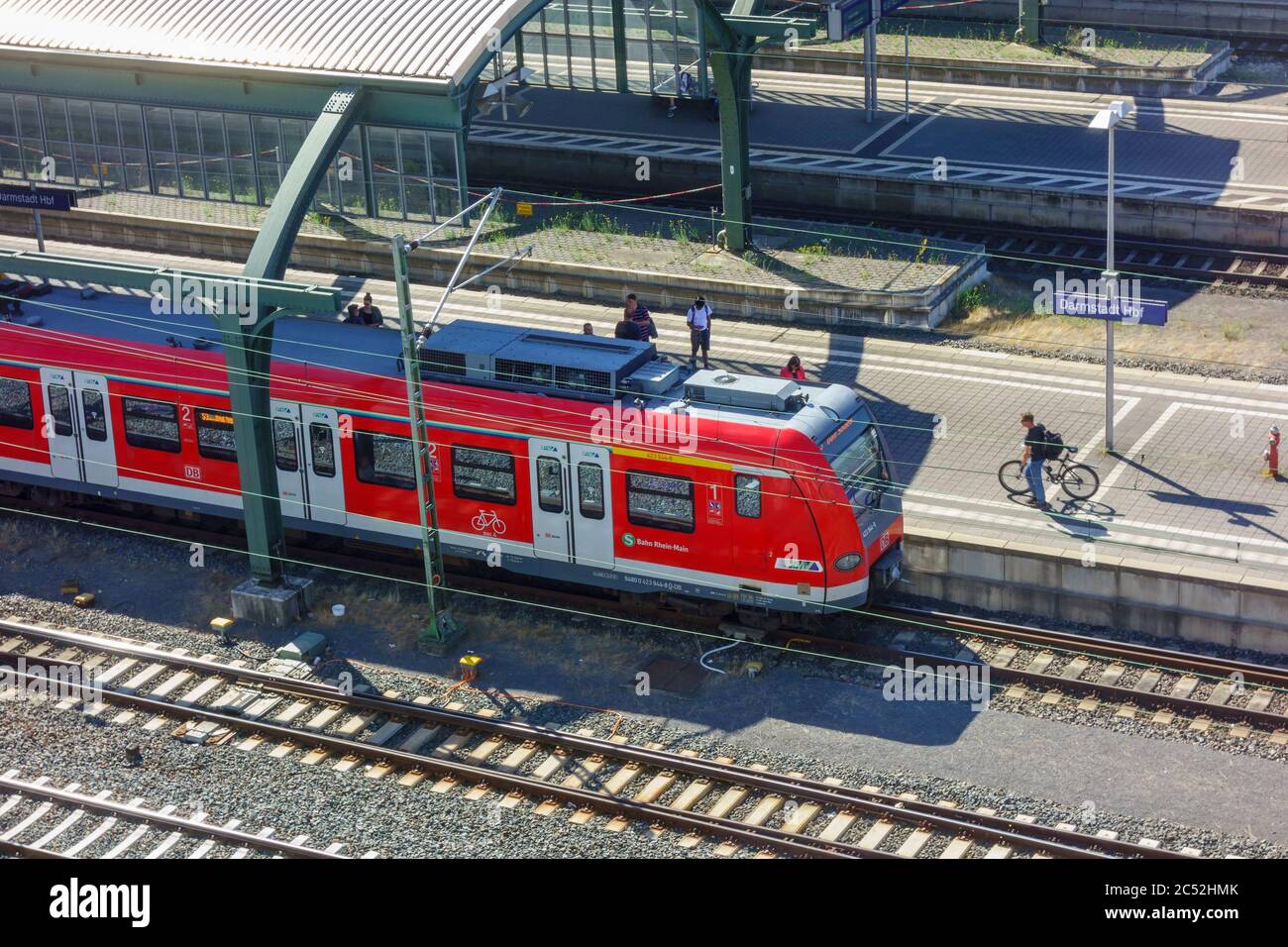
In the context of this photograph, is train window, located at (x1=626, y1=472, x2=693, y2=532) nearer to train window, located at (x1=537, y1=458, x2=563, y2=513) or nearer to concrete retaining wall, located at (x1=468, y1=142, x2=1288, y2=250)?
train window, located at (x1=537, y1=458, x2=563, y2=513)

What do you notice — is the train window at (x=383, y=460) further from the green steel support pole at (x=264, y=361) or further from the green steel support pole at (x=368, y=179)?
the green steel support pole at (x=368, y=179)

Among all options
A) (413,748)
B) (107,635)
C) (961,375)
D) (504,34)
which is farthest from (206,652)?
(961,375)

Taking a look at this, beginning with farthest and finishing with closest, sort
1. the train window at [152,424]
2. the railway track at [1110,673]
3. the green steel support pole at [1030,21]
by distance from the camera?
the green steel support pole at [1030,21] → the train window at [152,424] → the railway track at [1110,673]

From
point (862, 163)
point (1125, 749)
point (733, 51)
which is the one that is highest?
point (733, 51)

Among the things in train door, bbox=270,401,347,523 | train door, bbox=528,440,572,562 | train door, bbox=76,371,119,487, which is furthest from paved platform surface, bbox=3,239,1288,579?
train door, bbox=76,371,119,487

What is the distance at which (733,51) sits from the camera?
35.5 metres

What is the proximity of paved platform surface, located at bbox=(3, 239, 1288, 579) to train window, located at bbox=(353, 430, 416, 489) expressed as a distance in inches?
302

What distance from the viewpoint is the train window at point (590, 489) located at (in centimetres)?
2516

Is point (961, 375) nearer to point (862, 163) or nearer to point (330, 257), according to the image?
point (862, 163)

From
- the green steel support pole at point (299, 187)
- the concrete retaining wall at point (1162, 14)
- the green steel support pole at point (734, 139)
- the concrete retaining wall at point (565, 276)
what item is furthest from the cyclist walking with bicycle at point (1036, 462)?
the concrete retaining wall at point (1162, 14)

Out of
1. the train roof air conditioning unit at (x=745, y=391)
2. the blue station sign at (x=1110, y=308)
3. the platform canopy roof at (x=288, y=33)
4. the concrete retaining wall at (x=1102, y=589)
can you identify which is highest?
the platform canopy roof at (x=288, y=33)

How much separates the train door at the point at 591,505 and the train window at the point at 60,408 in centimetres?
922

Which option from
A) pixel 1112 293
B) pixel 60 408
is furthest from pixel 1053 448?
pixel 60 408

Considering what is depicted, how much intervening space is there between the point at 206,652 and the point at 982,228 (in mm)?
20959
